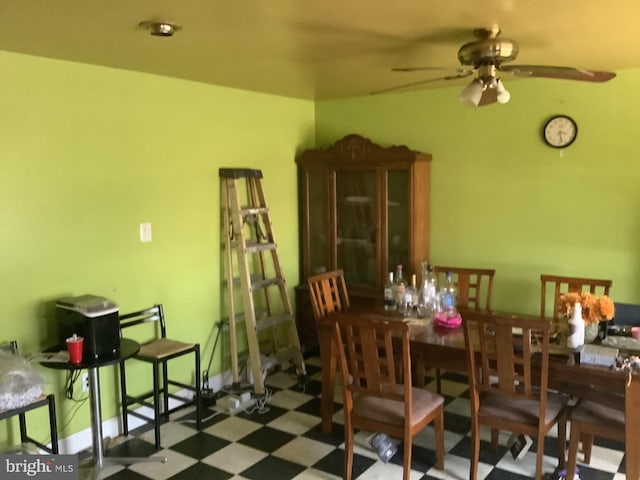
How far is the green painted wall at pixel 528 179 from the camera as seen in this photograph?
11.7 ft

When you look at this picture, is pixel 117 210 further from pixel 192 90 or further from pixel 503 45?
pixel 503 45

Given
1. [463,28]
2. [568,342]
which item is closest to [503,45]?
[463,28]

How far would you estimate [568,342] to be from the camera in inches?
105

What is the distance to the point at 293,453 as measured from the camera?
10.2 feet

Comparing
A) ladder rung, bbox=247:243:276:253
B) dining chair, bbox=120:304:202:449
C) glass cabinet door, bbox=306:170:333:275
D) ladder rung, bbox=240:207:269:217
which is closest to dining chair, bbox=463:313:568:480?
dining chair, bbox=120:304:202:449

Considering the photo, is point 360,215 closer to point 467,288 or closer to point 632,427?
point 467,288

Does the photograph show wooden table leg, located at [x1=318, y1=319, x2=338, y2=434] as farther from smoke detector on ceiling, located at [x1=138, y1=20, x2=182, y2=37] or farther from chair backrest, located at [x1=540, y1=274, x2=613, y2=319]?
smoke detector on ceiling, located at [x1=138, y1=20, x2=182, y2=37]

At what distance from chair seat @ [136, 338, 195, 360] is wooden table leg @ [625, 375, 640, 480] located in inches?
90.4

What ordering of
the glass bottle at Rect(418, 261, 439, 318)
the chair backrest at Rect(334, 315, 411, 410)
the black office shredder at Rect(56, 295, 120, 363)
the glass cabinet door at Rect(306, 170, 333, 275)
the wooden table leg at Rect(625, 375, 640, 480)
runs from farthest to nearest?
the glass cabinet door at Rect(306, 170, 333, 275)
the glass bottle at Rect(418, 261, 439, 318)
the black office shredder at Rect(56, 295, 120, 363)
the chair backrest at Rect(334, 315, 411, 410)
the wooden table leg at Rect(625, 375, 640, 480)

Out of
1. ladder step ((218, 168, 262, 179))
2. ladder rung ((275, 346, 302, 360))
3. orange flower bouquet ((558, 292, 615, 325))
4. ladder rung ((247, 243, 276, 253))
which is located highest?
ladder step ((218, 168, 262, 179))

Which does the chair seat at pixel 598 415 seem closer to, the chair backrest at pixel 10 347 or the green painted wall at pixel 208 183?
the green painted wall at pixel 208 183

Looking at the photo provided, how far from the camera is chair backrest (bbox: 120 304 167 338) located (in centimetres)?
336

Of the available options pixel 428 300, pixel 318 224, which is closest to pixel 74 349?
pixel 428 300

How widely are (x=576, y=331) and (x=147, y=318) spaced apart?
95.7 inches
